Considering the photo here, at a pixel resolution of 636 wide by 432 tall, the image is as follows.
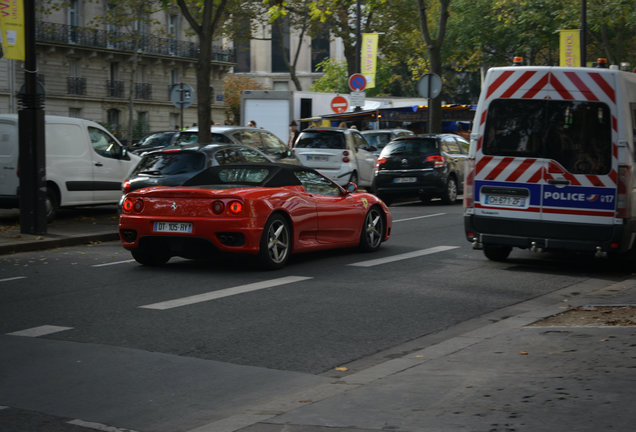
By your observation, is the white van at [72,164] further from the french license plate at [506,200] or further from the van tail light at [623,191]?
the van tail light at [623,191]

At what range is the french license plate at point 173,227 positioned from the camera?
11.5 metres

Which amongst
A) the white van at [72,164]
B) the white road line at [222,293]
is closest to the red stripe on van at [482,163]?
the white road line at [222,293]

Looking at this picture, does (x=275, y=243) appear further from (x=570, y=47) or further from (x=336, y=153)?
(x=570, y=47)

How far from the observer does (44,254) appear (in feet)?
46.1

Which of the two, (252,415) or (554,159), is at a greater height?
(554,159)

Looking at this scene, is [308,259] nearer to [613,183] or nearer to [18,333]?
[613,183]

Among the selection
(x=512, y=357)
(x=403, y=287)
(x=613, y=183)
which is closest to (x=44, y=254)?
(x=403, y=287)

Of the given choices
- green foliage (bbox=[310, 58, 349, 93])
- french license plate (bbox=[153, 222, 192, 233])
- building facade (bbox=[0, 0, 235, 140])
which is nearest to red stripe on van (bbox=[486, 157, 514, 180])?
french license plate (bbox=[153, 222, 192, 233])

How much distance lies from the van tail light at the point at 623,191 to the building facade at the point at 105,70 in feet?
144

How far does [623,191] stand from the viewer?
37.8 ft

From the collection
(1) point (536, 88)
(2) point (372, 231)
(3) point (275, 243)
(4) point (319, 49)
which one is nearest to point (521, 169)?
(1) point (536, 88)

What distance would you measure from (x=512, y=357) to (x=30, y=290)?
18.2 ft

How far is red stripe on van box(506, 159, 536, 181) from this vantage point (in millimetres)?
11992

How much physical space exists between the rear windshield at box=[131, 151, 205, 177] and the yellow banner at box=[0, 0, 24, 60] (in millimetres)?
2475
